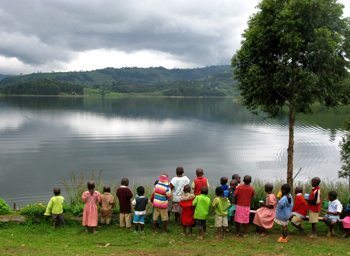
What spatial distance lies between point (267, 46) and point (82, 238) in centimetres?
732

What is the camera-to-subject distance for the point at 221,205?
9.34 meters

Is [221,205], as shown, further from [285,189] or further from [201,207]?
[285,189]

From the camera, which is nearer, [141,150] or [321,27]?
[321,27]

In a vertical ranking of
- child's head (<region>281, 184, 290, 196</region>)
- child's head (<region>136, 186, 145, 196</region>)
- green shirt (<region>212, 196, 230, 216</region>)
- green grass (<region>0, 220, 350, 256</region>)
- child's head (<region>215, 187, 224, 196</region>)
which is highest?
child's head (<region>281, 184, 290, 196</region>)

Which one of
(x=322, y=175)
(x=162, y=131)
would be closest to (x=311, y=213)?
(x=322, y=175)

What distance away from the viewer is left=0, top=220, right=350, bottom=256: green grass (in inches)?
311

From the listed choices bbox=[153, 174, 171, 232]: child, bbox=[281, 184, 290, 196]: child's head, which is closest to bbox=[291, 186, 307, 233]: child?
bbox=[281, 184, 290, 196]: child's head

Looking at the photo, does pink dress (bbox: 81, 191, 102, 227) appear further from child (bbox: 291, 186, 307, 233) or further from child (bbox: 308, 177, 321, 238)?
child (bbox: 308, 177, 321, 238)

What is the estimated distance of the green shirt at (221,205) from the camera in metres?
9.31

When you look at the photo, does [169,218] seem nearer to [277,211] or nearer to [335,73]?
[277,211]

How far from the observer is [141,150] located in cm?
3741

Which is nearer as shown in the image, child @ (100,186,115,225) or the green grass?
the green grass

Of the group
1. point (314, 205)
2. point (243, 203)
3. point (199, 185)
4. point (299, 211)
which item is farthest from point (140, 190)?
point (314, 205)

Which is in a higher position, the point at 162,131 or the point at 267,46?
the point at 267,46
